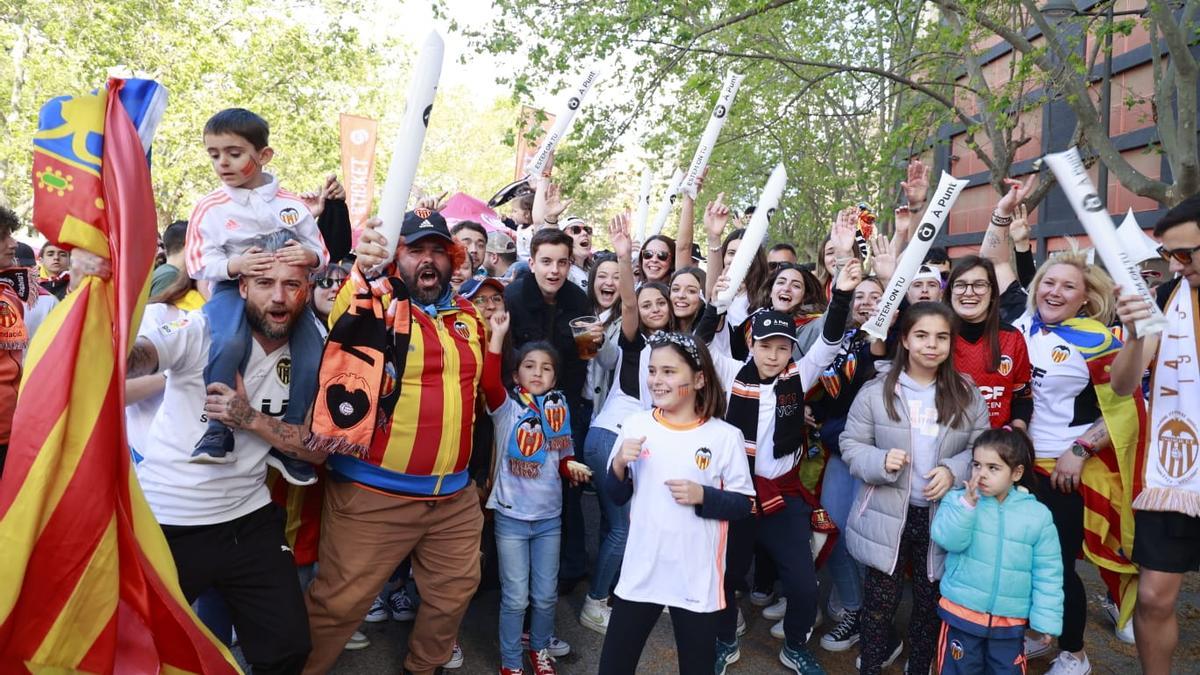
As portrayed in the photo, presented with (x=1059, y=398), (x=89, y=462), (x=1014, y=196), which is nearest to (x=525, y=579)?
(x=89, y=462)

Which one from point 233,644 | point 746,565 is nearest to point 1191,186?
point 746,565

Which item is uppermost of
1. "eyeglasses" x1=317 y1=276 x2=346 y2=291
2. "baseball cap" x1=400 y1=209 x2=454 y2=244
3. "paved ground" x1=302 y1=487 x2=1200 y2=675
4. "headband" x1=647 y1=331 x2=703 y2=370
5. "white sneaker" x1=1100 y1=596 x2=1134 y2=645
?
"baseball cap" x1=400 y1=209 x2=454 y2=244

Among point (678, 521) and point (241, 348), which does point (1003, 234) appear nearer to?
point (678, 521)

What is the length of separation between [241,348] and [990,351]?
11.6 ft

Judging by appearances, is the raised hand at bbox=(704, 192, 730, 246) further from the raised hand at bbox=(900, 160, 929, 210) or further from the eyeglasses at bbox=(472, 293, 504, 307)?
the eyeglasses at bbox=(472, 293, 504, 307)

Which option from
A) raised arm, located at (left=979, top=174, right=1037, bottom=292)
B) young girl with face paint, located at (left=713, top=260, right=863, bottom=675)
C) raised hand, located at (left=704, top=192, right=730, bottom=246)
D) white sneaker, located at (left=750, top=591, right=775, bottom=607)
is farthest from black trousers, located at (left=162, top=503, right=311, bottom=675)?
raised arm, located at (left=979, top=174, right=1037, bottom=292)

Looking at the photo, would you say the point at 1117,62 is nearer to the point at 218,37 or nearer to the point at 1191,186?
the point at 1191,186

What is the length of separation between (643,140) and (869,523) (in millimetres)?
8842

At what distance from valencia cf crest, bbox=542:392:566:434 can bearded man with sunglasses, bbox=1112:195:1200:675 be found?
2.56 m

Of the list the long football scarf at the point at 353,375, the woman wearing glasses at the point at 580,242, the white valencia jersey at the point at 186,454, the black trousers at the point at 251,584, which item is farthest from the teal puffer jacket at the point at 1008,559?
the woman wearing glasses at the point at 580,242

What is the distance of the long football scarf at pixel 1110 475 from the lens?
3693mm

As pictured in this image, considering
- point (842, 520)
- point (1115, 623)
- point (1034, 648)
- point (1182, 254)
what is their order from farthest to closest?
point (1115, 623) < point (842, 520) < point (1034, 648) < point (1182, 254)

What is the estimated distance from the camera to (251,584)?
3.13 meters

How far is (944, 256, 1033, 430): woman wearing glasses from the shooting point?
13.4 feet
